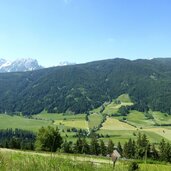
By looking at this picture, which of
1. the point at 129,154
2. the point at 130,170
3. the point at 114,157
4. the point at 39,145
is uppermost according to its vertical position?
the point at 114,157

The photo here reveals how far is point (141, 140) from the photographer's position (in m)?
127

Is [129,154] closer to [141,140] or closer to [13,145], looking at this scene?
[141,140]

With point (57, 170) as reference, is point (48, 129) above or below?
below

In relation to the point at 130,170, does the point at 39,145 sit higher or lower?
lower

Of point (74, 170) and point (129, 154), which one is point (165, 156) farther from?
point (74, 170)

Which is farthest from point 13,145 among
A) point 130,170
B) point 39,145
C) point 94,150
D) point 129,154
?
point 130,170

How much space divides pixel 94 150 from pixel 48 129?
28171 millimetres

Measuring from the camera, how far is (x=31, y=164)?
30.5ft

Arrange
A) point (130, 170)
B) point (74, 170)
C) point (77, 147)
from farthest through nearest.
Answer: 1. point (77, 147)
2. point (130, 170)
3. point (74, 170)

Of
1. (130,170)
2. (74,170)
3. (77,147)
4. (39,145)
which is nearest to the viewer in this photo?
(74,170)

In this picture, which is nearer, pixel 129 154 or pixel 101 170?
pixel 101 170

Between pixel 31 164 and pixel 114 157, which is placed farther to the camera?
pixel 114 157

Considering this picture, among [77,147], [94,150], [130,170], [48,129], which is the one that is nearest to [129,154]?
[94,150]

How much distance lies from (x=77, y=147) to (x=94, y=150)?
28.8ft
